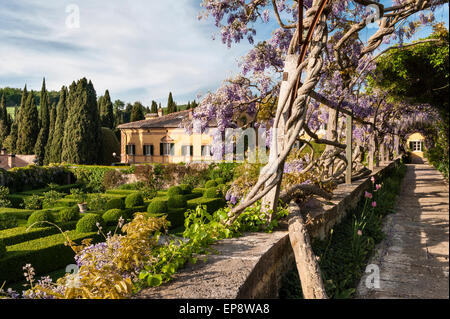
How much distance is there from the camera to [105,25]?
241 cm

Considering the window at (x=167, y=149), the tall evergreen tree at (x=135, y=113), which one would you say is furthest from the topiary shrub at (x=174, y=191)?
the tall evergreen tree at (x=135, y=113)

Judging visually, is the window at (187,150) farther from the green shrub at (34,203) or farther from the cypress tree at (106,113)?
the cypress tree at (106,113)

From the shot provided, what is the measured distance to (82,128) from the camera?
79.9 ft

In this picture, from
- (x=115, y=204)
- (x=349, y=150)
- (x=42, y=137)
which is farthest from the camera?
(x=42, y=137)

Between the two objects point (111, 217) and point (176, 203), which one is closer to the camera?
point (111, 217)

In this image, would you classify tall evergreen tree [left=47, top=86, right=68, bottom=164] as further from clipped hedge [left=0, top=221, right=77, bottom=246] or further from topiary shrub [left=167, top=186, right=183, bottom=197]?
clipped hedge [left=0, top=221, right=77, bottom=246]

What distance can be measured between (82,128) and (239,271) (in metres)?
25.1

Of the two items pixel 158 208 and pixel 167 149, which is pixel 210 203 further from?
pixel 167 149

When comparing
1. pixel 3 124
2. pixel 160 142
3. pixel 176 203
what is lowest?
pixel 176 203

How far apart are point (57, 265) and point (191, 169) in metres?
11.5

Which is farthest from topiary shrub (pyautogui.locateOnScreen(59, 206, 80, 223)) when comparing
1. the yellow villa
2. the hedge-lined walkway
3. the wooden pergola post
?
the yellow villa

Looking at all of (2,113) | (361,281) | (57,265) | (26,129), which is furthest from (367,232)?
(2,113)

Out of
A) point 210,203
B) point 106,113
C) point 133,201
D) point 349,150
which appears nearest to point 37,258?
point 133,201

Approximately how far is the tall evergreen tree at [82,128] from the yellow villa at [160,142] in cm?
308
